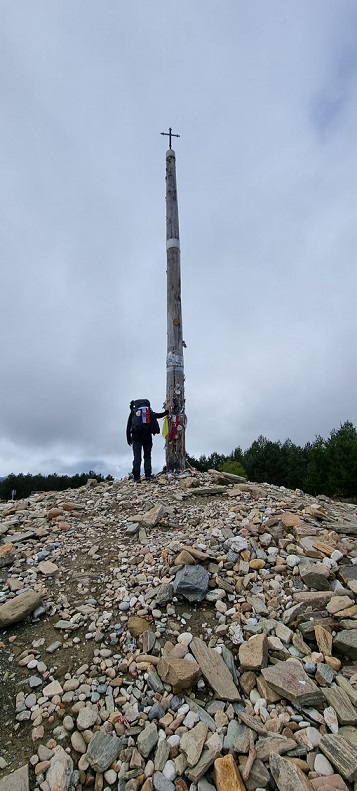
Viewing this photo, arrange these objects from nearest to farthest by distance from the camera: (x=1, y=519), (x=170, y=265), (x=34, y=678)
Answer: (x=34, y=678)
(x=1, y=519)
(x=170, y=265)

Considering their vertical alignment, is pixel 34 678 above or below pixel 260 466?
below

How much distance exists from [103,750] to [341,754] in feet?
5.33

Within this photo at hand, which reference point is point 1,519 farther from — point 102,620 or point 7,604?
point 102,620

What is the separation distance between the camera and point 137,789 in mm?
2672

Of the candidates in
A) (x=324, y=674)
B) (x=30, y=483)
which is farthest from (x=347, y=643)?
(x=30, y=483)

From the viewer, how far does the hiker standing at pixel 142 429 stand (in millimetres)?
9891

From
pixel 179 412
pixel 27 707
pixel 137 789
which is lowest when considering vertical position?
pixel 137 789

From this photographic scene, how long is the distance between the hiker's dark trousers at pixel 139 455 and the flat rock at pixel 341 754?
280 inches

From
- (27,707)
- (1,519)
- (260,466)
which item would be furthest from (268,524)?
(260,466)

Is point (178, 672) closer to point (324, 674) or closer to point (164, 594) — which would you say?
point (164, 594)

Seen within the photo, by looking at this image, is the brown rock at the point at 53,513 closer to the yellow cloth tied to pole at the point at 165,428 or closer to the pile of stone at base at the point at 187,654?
the pile of stone at base at the point at 187,654

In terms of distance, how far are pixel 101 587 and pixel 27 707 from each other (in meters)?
1.54

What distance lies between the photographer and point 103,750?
2883 millimetres

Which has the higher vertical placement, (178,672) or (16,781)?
(178,672)
